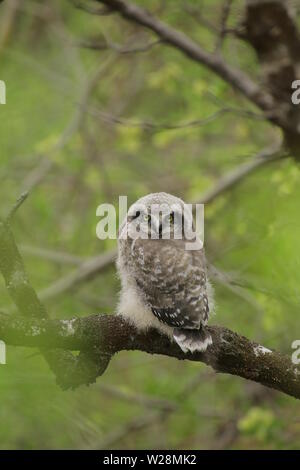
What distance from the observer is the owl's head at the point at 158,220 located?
4.59m

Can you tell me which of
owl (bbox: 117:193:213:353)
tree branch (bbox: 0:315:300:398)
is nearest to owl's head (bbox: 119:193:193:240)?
owl (bbox: 117:193:213:353)

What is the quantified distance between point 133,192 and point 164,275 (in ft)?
16.6

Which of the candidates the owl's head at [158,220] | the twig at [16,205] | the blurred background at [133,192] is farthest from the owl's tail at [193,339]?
the blurred background at [133,192]

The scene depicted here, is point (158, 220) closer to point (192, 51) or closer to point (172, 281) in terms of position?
point (172, 281)

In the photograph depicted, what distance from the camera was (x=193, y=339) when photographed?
3.92 metres

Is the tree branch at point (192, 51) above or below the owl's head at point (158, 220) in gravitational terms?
above

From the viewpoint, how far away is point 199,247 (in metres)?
4.68

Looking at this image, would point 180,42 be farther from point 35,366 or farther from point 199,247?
point 35,366

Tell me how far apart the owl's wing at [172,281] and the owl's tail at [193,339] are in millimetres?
51

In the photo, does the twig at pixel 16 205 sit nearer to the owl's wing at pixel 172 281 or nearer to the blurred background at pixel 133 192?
the owl's wing at pixel 172 281

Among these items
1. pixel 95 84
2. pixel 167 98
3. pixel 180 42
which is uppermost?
pixel 167 98

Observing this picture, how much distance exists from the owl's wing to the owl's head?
7cm
